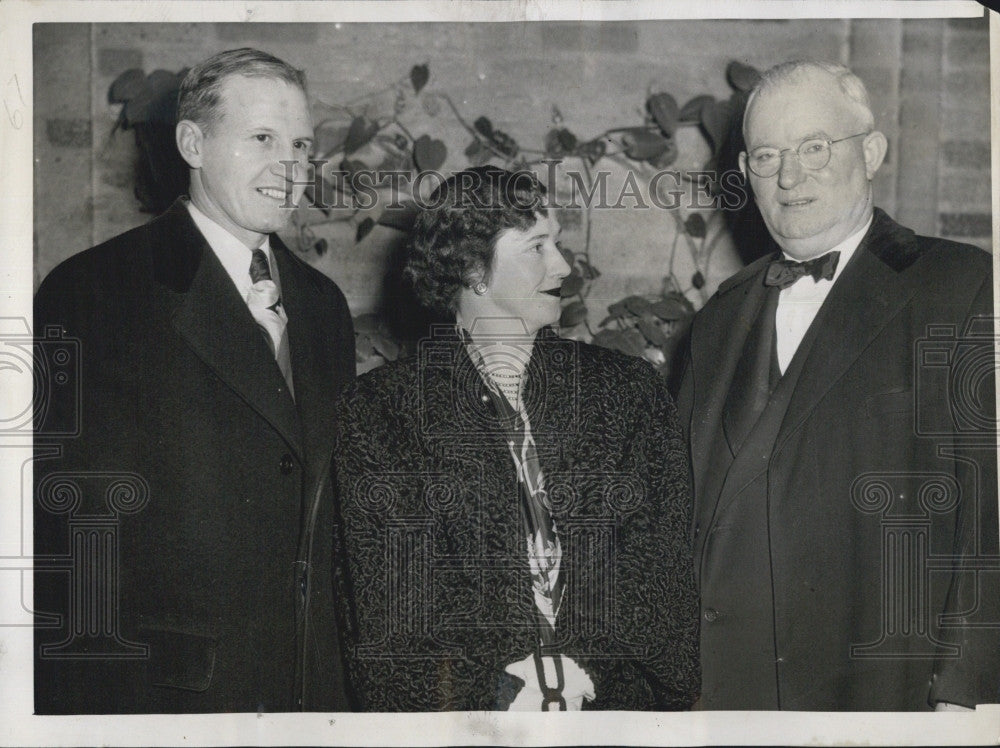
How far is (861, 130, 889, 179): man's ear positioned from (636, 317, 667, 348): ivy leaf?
23.7 inches

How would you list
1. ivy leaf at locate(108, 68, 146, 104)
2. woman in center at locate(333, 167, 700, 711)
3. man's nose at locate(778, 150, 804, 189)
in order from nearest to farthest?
1. woman in center at locate(333, 167, 700, 711)
2. man's nose at locate(778, 150, 804, 189)
3. ivy leaf at locate(108, 68, 146, 104)

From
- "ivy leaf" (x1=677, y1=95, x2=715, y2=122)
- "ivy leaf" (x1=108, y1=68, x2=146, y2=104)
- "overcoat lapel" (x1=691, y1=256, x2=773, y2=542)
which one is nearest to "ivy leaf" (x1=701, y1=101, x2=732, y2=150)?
"ivy leaf" (x1=677, y1=95, x2=715, y2=122)

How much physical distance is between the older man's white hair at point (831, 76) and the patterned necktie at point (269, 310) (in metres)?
1.17

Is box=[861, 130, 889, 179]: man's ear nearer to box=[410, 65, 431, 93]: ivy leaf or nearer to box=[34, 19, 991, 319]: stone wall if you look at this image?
box=[34, 19, 991, 319]: stone wall

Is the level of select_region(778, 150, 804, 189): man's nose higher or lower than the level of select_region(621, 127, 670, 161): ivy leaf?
lower

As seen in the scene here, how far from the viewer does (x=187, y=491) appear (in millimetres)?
2312

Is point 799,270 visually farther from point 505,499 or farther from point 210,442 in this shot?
point 210,442

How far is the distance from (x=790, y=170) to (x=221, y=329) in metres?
1.34

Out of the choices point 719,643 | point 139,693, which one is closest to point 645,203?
point 719,643

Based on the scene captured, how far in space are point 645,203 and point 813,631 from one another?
1.08 metres

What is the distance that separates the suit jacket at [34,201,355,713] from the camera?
230 centimetres

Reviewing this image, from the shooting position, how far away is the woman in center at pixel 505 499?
2230 mm

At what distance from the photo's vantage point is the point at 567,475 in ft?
7.45

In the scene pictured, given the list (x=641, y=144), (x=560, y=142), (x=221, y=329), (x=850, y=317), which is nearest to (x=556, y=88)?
(x=560, y=142)
